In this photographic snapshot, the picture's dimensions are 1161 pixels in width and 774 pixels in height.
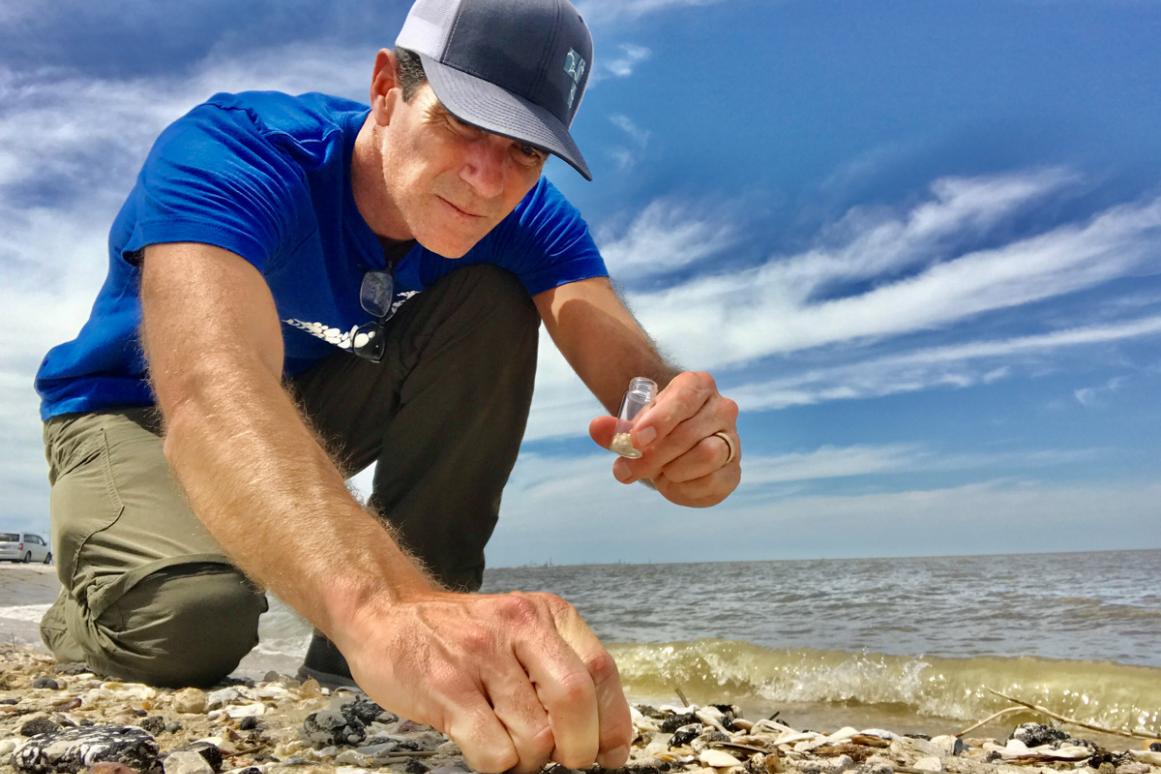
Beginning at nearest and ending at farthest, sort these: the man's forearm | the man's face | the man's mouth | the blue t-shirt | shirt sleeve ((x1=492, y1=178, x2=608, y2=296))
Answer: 1. the man's forearm
2. the blue t-shirt
3. the man's face
4. the man's mouth
5. shirt sleeve ((x1=492, y1=178, x2=608, y2=296))

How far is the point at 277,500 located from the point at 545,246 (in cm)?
199

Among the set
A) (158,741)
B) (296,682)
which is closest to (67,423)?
(296,682)

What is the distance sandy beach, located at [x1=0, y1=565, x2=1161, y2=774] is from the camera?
1.82 metres

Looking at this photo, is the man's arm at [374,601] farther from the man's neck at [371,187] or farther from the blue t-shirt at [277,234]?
the man's neck at [371,187]

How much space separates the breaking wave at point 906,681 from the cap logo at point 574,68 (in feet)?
10.5

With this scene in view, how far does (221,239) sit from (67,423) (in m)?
1.67

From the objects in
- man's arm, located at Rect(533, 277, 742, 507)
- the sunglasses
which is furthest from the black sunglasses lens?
man's arm, located at Rect(533, 277, 742, 507)

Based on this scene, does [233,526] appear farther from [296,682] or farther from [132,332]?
[296,682]

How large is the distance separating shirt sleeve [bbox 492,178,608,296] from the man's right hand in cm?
212

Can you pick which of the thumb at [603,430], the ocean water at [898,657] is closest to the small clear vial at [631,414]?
the thumb at [603,430]

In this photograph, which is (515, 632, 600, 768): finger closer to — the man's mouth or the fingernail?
the fingernail

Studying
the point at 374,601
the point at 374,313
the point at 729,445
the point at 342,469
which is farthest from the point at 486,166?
the point at 374,601

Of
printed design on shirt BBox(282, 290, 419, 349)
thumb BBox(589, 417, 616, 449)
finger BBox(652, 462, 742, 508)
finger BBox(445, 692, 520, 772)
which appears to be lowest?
finger BBox(445, 692, 520, 772)

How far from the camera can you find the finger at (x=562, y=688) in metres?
1.19
